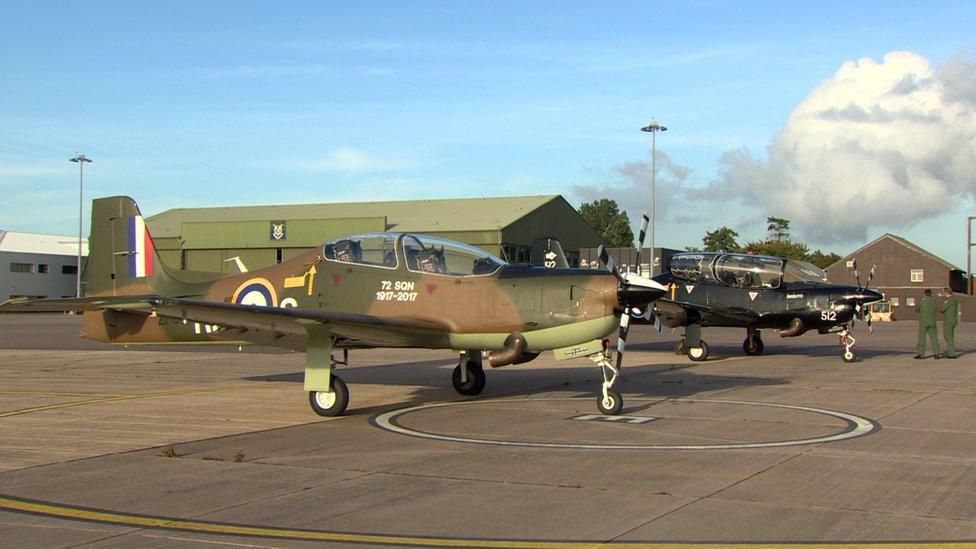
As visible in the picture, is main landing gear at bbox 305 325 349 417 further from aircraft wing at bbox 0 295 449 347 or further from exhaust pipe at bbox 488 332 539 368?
exhaust pipe at bbox 488 332 539 368

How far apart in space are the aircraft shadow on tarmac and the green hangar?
43.3 meters

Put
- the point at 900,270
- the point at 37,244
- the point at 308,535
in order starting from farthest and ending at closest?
the point at 37,244, the point at 900,270, the point at 308,535

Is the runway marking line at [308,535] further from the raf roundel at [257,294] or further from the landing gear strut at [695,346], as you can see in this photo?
the landing gear strut at [695,346]

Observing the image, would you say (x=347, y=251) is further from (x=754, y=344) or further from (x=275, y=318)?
(x=754, y=344)

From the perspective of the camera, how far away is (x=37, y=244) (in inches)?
3625

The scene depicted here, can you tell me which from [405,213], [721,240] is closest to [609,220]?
[721,240]

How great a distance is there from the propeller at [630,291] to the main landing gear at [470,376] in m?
3.54

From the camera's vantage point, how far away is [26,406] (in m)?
14.0

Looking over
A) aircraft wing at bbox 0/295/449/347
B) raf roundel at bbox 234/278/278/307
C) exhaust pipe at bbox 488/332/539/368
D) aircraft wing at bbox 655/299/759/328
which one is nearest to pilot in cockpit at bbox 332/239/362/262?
raf roundel at bbox 234/278/278/307

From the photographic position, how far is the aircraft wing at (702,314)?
25.1 m

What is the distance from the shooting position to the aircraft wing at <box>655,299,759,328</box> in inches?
990

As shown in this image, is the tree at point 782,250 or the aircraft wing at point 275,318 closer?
the aircraft wing at point 275,318

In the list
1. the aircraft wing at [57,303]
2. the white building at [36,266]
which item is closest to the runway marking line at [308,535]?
the aircraft wing at [57,303]

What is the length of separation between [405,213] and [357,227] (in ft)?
22.1
